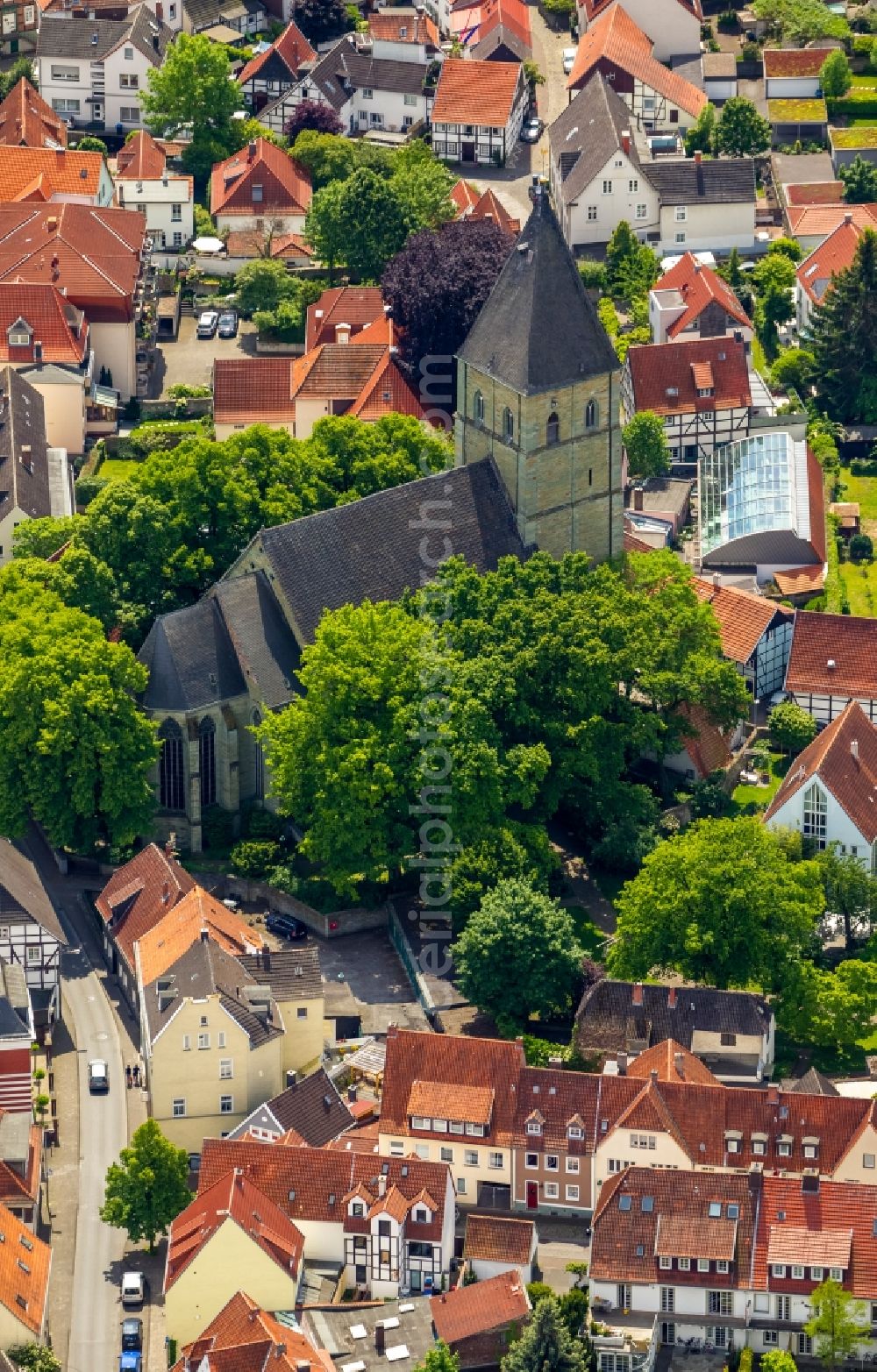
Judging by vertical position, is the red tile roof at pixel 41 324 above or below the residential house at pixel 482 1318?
above

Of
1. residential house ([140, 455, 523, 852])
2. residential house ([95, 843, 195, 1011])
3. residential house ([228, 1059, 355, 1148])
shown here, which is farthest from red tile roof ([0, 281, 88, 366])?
residential house ([228, 1059, 355, 1148])

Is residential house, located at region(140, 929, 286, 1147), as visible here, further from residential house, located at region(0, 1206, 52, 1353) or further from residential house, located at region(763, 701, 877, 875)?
residential house, located at region(763, 701, 877, 875)

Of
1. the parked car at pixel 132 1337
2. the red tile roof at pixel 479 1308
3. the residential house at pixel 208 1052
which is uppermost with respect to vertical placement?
→ the residential house at pixel 208 1052

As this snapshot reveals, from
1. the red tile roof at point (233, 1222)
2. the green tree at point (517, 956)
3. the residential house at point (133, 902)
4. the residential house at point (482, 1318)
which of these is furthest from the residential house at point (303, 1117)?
the residential house at point (133, 902)

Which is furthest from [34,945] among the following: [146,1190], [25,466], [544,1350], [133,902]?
[25,466]

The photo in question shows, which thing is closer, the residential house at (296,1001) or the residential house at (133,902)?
the residential house at (296,1001)

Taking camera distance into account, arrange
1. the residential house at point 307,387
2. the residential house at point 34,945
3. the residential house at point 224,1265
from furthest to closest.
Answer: the residential house at point 307,387 → the residential house at point 34,945 → the residential house at point 224,1265

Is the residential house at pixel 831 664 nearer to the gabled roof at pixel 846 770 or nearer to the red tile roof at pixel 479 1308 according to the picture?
the gabled roof at pixel 846 770

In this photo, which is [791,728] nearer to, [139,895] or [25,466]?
[139,895]

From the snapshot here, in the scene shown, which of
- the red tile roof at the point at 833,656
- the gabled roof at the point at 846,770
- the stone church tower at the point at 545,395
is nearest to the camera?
the gabled roof at the point at 846,770
